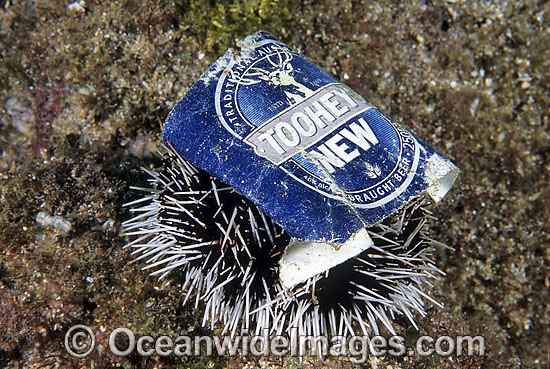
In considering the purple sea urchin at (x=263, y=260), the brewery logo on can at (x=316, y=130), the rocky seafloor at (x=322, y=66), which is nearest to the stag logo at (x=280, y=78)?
the brewery logo on can at (x=316, y=130)

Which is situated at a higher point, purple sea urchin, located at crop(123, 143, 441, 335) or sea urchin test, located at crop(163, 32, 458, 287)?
sea urchin test, located at crop(163, 32, 458, 287)

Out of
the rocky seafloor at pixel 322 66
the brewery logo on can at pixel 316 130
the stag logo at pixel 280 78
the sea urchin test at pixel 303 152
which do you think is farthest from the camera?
the rocky seafloor at pixel 322 66

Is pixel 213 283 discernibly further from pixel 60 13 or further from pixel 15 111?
pixel 60 13

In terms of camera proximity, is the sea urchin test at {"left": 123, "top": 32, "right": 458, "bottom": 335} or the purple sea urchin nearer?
the sea urchin test at {"left": 123, "top": 32, "right": 458, "bottom": 335}

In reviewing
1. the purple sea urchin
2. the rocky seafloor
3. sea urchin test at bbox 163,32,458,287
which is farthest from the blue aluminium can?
the rocky seafloor

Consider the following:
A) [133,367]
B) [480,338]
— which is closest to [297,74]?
[133,367]

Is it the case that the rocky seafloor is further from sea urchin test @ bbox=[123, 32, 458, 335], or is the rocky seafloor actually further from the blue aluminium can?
the blue aluminium can

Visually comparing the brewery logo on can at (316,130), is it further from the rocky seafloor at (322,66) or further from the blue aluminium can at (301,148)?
the rocky seafloor at (322,66)

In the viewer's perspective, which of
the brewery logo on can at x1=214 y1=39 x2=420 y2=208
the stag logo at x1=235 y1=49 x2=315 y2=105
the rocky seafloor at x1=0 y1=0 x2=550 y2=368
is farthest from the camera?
the rocky seafloor at x1=0 y1=0 x2=550 y2=368
